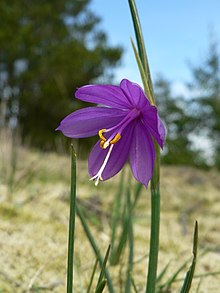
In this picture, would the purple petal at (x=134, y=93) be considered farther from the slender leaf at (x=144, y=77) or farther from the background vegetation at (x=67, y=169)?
the background vegetation at (x=67, y=169)

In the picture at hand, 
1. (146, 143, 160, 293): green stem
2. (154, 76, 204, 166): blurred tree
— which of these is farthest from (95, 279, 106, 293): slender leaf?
(154, 76, 204, 166): blurred tree

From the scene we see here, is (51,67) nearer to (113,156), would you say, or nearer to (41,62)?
(41,62)

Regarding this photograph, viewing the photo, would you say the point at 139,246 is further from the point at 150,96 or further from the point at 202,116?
the point at 202,116

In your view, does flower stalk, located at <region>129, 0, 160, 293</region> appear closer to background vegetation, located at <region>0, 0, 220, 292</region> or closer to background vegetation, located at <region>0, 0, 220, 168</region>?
background vegetation, located at <region>0, 0, 220, 292</region>

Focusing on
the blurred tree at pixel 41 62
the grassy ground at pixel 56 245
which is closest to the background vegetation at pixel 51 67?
the blurred tree at pixel 41 62

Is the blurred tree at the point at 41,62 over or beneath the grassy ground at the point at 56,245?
over

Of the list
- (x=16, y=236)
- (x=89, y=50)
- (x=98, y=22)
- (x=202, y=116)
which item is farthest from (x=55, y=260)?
(x=98, y=22)

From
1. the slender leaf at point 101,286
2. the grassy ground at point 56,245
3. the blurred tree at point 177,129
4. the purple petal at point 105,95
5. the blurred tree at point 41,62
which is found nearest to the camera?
the slender leaf at point 101,286
